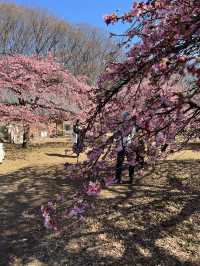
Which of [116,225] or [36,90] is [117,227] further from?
[36,90]

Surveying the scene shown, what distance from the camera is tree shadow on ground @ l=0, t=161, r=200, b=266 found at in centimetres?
775

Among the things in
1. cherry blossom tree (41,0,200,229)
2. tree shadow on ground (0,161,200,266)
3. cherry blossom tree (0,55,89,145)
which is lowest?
tree shadow on ground (0,161,200,266)

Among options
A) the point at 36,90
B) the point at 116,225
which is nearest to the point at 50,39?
the point at 36,90

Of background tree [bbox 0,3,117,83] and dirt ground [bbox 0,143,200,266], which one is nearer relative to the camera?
dirt ground [bbox 0,143,200,266]

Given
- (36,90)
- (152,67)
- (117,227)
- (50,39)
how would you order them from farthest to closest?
(50,39)
(36,90)
(117,227)
(152,67)

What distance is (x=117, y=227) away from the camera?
8.89 metres

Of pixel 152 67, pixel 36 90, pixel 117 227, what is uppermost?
pixel 36 90

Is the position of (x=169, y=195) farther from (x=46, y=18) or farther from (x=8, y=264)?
(x=46, y=18)

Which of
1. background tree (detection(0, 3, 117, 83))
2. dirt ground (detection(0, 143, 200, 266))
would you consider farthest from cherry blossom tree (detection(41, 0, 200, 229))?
background tree (detection(0, 3, 117, 83))

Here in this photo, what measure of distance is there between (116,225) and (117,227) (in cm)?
9

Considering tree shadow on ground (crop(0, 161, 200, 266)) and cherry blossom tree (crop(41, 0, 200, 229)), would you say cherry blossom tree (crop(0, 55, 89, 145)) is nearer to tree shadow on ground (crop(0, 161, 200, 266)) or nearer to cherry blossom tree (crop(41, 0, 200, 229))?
tree shadow on ground (crop(0, 161, 200, 266))

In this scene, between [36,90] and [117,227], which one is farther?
[36,90]

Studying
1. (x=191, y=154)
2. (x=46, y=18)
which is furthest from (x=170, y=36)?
(x=46, y=18)

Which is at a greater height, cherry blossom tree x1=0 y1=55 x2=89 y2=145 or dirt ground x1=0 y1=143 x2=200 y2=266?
cherry blossom tree x1=0 y1=55 x2=89 y2=145
